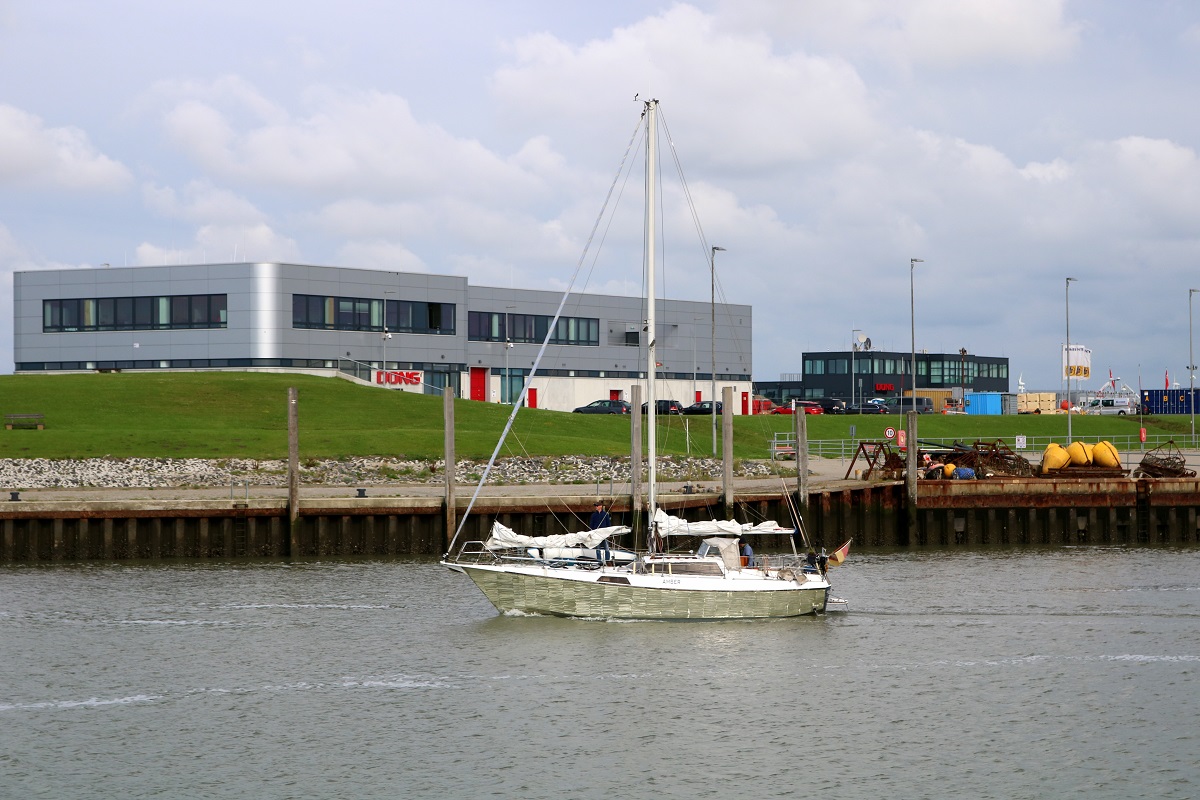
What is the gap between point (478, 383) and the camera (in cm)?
10712

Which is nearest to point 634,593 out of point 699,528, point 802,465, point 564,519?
point 699,528

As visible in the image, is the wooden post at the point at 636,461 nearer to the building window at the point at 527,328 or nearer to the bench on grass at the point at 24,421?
the bench on grass at the point at 24,421

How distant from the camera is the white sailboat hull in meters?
37.1

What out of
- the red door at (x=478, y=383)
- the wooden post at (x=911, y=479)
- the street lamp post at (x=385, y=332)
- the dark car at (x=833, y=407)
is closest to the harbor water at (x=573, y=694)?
the wooden post at (x=911, y=479)

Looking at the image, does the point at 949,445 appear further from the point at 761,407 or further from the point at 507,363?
the point at 761,407

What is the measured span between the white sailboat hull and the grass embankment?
49.2 feet

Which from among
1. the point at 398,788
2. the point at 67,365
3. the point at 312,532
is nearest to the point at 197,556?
the point at 312,532

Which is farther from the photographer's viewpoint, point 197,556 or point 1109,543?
point 1109,543

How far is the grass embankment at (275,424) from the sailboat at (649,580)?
→ 14.2 meters

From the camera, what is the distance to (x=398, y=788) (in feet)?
79.5

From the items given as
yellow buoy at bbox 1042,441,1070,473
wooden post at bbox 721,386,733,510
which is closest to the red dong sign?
wooden post at bbox 721,386,733,510

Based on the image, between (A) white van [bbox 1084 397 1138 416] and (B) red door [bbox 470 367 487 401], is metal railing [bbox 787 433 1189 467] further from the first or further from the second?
(A) white van [bbox 1084 397 1138 416]

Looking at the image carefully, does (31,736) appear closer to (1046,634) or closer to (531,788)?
(531,788)

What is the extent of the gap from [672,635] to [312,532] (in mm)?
17408
